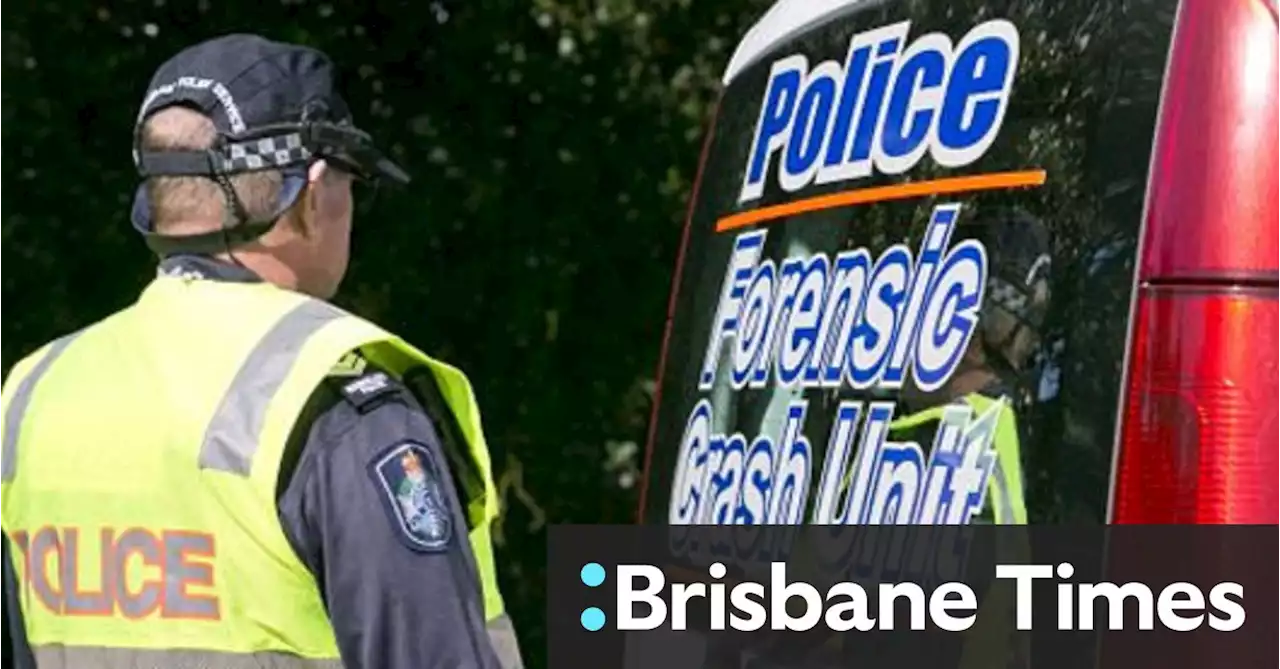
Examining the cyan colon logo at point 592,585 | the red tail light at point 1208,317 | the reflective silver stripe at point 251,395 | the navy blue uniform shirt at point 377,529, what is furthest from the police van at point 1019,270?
the reflective silver stripe at point 251,395

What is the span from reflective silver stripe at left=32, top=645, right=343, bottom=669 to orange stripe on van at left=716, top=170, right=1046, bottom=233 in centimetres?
95

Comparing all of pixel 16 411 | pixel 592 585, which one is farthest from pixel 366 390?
pixel 592 585

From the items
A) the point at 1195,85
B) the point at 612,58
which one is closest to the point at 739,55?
the point at 1195,85

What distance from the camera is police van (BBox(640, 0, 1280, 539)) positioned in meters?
2.81

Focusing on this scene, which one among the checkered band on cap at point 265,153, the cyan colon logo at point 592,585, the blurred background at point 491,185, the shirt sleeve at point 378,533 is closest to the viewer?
the shirt sleeve at point 378,533

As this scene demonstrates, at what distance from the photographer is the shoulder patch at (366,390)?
2705 mm

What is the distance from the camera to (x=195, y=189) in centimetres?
290

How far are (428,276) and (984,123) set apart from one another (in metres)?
6.06

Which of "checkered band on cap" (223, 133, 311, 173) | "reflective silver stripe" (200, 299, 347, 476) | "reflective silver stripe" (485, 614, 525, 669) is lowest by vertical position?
"reflective silver stripe" (485, 614, 525, 669)

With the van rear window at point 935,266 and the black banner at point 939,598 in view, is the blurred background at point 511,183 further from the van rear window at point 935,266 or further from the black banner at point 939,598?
the van rear window at point 935,266

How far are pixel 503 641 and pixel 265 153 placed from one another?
593 mm

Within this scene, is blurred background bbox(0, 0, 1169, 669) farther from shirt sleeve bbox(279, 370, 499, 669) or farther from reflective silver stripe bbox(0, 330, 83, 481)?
shirt sleeve bbox(279, 370, 499, 669)

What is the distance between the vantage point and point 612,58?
906cm

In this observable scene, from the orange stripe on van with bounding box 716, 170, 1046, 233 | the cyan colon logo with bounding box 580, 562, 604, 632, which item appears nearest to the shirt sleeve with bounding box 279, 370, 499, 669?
the orange stripe on van with bounding box 716, 170, 1046, 233
